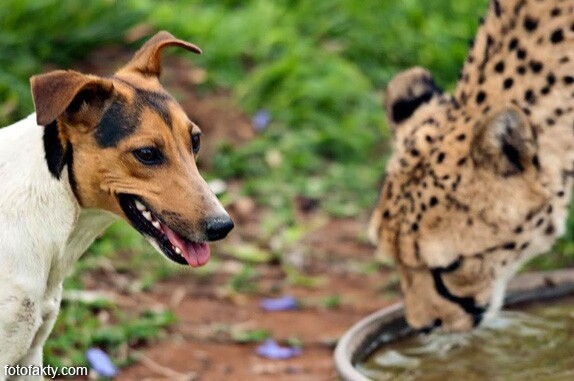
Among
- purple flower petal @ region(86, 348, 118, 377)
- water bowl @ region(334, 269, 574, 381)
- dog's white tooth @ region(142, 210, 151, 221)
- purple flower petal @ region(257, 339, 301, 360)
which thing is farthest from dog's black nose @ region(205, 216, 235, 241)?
purple flower petal @ region(257, 339, 301, 360)

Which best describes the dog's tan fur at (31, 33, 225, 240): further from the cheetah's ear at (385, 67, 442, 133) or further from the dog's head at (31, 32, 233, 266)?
the cheetah's ear at (385, 67, 442, 133)

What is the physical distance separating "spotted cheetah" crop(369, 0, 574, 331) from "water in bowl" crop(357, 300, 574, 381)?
0.52 feet

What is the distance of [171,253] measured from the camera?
3979mm

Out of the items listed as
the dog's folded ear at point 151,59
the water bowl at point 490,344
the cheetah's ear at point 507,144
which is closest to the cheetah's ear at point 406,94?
the cheetah's ear at point 507,144

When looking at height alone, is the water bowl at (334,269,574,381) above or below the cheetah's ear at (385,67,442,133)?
below

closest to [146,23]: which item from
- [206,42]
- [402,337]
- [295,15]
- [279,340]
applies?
[206,42]

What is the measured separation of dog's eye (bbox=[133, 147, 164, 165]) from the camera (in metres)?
3.96

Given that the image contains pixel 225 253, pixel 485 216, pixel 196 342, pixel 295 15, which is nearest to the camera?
pixel 485 216

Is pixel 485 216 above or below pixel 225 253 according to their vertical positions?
below

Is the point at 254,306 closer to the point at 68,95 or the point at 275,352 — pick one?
the point at 275,352

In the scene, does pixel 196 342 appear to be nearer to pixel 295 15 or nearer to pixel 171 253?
pixel 171 253

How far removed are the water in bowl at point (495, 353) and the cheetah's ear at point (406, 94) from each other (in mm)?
1097

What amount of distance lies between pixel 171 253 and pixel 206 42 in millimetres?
5715

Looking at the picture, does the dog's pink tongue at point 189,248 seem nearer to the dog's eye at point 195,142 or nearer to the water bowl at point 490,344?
the dog's eye at point 195,142
